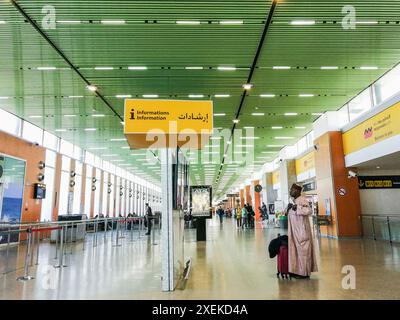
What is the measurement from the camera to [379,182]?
13.7 meters

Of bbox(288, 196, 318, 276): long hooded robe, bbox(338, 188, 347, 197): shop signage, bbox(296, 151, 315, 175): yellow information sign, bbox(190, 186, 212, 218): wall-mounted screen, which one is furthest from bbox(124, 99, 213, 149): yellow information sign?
bbox(296, 151, 315, 175): yellow information sign

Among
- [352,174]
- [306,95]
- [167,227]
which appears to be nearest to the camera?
[167,227]

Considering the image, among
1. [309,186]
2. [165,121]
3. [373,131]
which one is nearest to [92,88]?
[165,121]

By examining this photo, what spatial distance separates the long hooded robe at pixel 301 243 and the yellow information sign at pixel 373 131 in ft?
20.6

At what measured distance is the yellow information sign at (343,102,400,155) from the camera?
971 centimetres

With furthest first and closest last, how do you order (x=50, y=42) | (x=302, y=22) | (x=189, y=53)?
(x=189, y=53) → (x=50, y=42) → (x=302, y=22)

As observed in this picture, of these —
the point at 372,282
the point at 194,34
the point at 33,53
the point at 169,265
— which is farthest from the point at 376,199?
the point at 33,53

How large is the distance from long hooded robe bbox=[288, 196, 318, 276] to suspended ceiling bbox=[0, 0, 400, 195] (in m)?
4.66

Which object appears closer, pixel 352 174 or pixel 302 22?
pixel 302 22

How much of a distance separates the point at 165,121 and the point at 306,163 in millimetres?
15492

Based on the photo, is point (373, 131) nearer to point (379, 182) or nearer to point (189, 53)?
point (379, 182)

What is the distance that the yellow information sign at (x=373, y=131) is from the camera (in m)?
9.71
